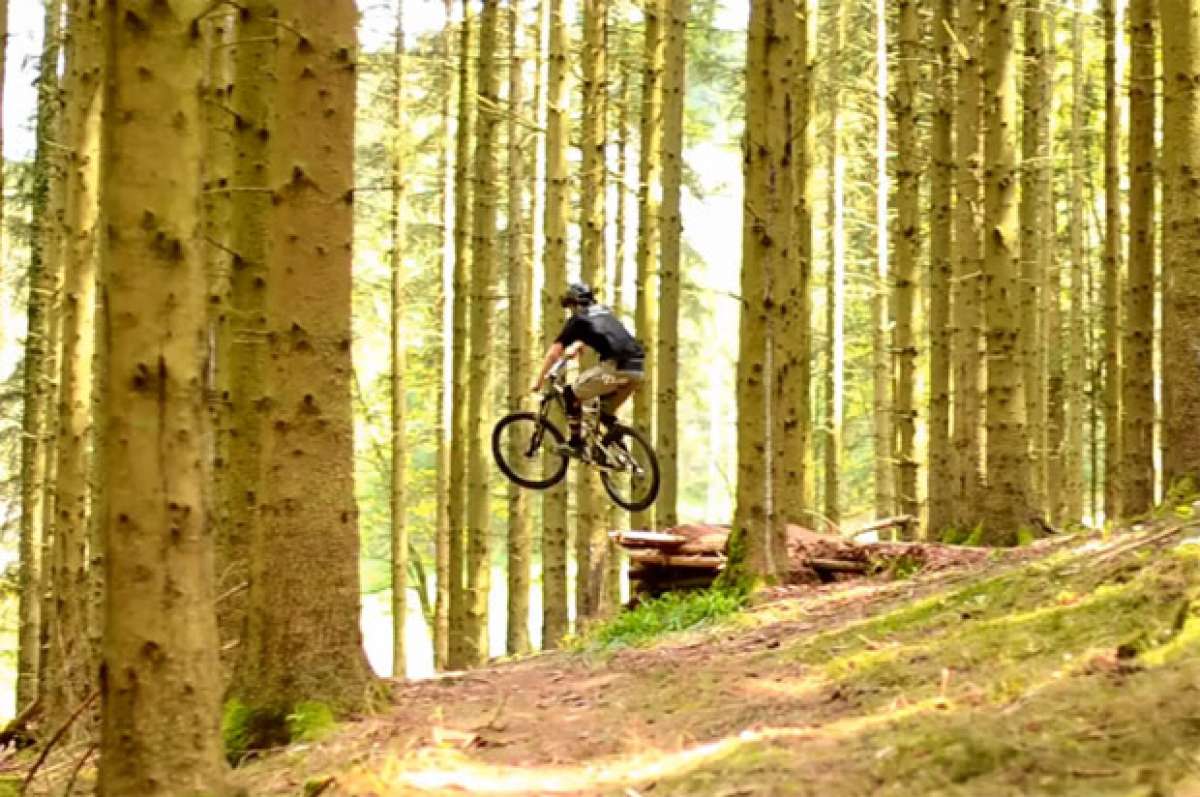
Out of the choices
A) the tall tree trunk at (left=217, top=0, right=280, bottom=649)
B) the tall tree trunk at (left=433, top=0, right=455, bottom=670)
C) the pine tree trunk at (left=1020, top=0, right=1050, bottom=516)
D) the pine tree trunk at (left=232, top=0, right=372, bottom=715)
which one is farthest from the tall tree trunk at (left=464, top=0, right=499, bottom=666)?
the pine tree trunk at (left=232, top=0, right=372, bottom=715)

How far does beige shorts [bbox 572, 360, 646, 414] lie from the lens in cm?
1128

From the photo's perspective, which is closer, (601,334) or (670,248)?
(601,334)

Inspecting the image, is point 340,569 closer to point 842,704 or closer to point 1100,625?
point 842,704

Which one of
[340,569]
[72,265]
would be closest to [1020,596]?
[340,569]

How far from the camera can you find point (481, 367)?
16.3 meters

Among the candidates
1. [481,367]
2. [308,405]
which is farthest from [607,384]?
[481,367]

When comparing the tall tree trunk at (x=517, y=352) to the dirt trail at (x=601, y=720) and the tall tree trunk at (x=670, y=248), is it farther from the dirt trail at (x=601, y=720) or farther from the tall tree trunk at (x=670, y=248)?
the dirt trail at (x=601, y=720)

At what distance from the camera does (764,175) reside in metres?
9.90

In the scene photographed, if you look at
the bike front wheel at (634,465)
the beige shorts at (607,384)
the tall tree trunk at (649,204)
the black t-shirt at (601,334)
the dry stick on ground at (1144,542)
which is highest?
the tall tree trunk at (649,204)

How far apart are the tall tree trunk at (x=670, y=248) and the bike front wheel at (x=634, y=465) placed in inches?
132

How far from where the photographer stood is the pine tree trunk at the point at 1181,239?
849 centimetres

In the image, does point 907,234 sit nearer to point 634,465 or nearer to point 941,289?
point 941,289

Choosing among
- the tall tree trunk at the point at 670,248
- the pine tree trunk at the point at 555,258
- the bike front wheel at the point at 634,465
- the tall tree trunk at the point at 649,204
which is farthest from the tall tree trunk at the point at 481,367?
the bike front wheel at the point at 634,465

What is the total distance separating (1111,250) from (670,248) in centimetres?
Result: 588
